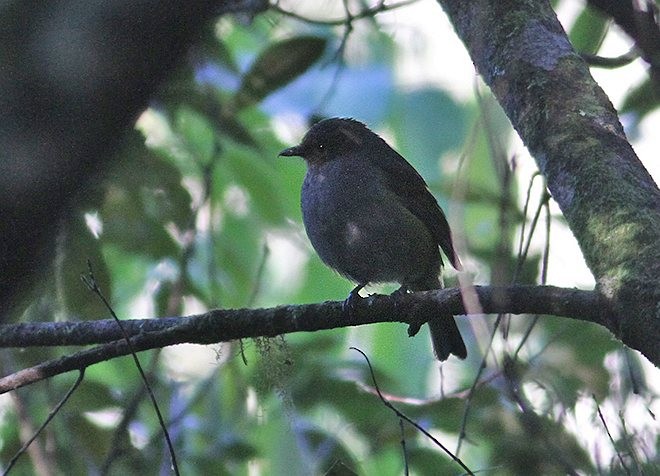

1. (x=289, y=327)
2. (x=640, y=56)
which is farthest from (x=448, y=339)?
(x=289, y=327)

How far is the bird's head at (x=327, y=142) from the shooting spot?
5.59 m

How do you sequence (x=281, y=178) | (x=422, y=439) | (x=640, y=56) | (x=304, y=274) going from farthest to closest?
(x=304, y=274) < (x=281, y=178) < (x=422, y=439) < (x=640, y=56)

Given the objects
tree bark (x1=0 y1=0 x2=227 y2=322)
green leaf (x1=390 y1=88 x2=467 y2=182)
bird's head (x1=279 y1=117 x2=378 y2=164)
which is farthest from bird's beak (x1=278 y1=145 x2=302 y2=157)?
tree bark (x1=0 y1=0 x2=227 y2=322)

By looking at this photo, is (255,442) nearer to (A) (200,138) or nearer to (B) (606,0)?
(A) (200,138)

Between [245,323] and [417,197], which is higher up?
[417,197]

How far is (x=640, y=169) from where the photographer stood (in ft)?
9.03

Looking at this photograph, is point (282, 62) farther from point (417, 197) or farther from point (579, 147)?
point (579, 147)

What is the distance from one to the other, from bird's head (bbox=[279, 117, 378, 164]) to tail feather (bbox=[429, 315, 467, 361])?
1099 mm

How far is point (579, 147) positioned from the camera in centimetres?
286

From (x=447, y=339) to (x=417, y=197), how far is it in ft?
2.55

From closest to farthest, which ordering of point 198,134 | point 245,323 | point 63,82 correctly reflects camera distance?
point 63,82 → point 245,323 → point 198,134

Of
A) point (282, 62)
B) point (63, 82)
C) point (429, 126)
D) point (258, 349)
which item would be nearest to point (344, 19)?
point (282, 62)

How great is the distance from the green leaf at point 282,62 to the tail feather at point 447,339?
59.5 inches

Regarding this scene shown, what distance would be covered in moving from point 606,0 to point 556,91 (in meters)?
1.29
